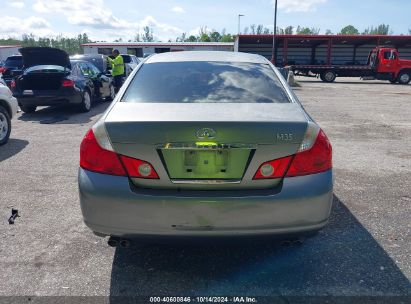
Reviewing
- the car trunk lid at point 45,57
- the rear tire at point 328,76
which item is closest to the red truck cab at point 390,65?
the rear tire at point 328,76

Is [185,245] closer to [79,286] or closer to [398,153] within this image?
[79,286]

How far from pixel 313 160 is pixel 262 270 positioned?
3.25ft

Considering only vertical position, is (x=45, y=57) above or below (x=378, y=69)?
above

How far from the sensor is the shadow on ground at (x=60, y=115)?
9344 millimetres

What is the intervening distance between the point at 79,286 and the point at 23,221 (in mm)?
1405

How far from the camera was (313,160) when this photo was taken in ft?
8.00

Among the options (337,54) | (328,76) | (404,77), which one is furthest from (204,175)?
(337,54)

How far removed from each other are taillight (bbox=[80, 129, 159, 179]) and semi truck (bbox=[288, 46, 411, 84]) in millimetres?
24080

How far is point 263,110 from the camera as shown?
2.64m

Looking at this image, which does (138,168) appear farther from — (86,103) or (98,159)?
(86,103)

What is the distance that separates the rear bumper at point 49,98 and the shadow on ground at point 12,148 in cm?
272

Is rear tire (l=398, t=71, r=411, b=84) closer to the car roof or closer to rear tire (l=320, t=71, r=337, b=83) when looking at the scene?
rear tire (l=320, t=71, r=337, b=83)

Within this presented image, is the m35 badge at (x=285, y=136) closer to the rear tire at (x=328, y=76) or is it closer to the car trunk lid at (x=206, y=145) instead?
the car trunk lid at (x=206, y=145)

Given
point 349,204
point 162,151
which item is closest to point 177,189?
point 162,151
